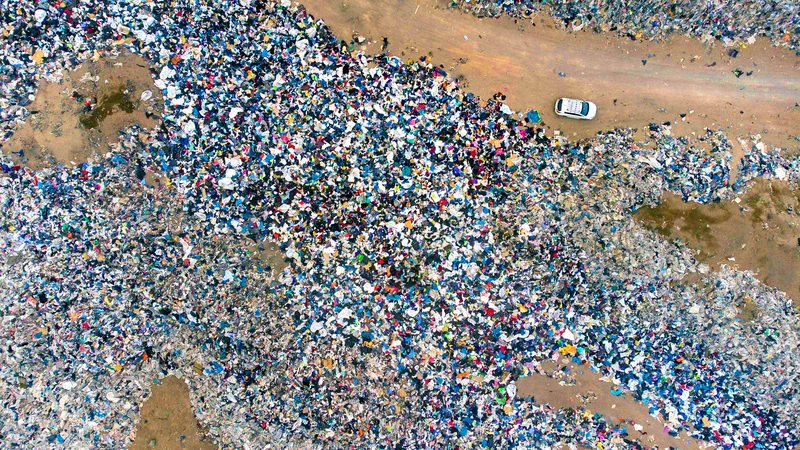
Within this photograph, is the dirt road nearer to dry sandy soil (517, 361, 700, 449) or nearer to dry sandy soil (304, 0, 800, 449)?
dry sandy soil (304, 0, 800, 449)

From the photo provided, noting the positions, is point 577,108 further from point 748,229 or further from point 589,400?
point 589,400

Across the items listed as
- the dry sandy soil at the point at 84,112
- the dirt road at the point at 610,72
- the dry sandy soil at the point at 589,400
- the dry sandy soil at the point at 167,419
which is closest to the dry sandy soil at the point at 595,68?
the dirt road at the point at 610,72

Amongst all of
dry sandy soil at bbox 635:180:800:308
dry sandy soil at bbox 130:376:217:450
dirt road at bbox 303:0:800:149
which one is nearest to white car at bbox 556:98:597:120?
dirt road at bbox 303:0:800:149

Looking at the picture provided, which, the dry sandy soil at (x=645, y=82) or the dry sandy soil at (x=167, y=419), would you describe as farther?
the dry sandy soil at (x=645, y=82)

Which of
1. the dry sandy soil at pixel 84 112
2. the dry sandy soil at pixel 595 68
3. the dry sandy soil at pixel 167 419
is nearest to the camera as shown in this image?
the dry sandy soil at pixel 167 419

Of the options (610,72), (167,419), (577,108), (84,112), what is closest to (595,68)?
(610,72)

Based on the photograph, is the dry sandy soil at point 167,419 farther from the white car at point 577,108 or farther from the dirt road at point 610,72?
the white car at point 577,108
